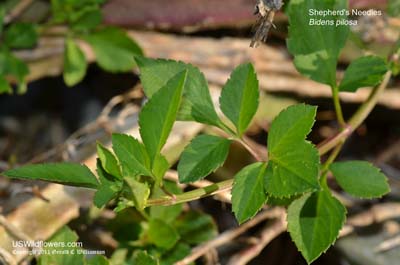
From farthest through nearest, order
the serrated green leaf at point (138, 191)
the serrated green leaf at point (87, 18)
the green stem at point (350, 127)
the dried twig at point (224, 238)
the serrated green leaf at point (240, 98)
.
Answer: the serrated green leaf at point (87, 18)
the dried twig at point (224, 238)
the green stem at point (350, 127)
the serrated green leaf at point (240, 98)
the serrated green leaf at point (138, 191)

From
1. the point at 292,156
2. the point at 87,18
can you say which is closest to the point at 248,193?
the point at 292,156

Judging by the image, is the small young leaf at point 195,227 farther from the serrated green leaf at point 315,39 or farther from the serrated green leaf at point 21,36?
the serrated green leaf at point 21,36

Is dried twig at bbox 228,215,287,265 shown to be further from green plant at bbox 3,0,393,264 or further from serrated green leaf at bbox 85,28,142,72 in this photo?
serrated green leaf at bbox 85,28,142,72

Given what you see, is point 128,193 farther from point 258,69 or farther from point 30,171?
point 258,69

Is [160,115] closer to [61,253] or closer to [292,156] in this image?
[292,156]

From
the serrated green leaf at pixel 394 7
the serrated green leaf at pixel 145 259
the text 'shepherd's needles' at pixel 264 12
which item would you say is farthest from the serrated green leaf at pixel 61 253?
the serrated green leaf at pixel 394 7
